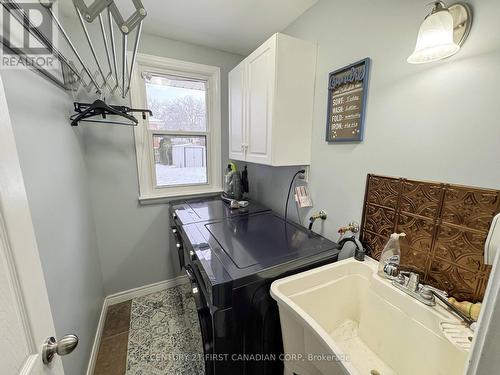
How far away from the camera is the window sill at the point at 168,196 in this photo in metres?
2.04

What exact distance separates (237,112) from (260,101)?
0.38 meters

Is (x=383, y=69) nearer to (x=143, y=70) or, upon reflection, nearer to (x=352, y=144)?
(x=352, y=144)

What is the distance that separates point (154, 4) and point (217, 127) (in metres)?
1.06

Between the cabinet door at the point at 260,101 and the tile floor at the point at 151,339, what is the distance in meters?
1.05

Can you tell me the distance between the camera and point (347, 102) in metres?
1.21

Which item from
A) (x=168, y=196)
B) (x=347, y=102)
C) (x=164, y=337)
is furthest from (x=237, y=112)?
(x=164, y=337)

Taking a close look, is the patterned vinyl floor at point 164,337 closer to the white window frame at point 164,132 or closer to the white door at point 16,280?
the white door at point 16,280

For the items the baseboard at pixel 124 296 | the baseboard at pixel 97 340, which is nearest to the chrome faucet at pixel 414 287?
the baseboard at pixel 124 296

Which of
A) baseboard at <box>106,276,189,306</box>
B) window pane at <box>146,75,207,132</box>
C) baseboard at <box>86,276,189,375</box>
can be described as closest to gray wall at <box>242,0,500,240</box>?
window pane at <box>146,75,207,132</box>

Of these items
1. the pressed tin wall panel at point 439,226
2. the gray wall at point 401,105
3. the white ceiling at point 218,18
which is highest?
the white ceiling at point 218,18

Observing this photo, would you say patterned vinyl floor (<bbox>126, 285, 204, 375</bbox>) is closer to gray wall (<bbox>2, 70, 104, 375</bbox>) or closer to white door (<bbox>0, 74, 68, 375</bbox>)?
gray wall (<bbox>2, 70, 104, 375</bbox>)

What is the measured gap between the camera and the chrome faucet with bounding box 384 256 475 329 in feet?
2.51

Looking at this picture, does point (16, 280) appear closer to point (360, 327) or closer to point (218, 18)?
point (360, 327)

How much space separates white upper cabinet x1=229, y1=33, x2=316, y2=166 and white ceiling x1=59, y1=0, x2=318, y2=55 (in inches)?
12.4
